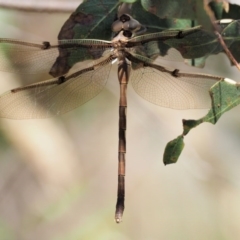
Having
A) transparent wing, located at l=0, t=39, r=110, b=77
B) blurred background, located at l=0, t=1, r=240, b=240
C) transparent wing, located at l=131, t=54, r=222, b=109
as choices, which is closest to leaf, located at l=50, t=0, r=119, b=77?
transparent wing, located at l=0, t=39, r=110, b=77

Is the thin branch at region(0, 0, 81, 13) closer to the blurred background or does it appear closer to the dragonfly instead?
the dragonfly

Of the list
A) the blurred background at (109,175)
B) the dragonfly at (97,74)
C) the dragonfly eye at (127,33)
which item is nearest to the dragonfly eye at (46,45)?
the dragonfly at (97,74)

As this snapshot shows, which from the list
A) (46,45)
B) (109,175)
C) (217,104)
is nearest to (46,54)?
(46,45)

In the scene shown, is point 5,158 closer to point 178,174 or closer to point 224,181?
point 178,174

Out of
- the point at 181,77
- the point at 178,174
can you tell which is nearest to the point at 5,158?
the point at 178,174

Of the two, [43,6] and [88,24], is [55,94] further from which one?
[43,6]

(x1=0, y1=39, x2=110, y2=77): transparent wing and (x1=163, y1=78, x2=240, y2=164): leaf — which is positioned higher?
(x1=0, y1=39, x2=110, y2=77): transparent wing
